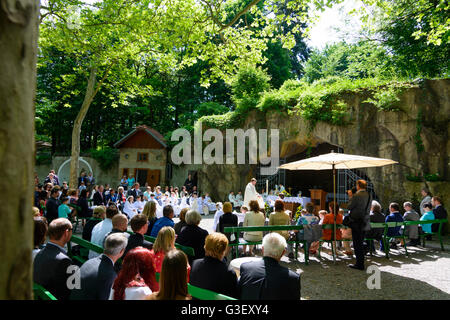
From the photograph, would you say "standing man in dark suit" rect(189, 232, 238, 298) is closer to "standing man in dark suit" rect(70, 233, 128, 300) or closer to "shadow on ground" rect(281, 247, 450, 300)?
"standing man in dark suit" rect(70, 233, 128, 300)

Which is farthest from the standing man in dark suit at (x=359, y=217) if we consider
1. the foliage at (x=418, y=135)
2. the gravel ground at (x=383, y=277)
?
the foliage at (x=418, y=135)

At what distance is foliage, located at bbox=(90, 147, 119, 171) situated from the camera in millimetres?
28281

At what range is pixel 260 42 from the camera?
33.3 ft

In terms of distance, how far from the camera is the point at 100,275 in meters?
2.79

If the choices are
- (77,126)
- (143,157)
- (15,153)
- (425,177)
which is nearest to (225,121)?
(77,126)

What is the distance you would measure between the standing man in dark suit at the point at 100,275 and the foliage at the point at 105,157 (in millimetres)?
27069

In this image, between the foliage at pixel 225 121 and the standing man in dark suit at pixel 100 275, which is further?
the foliage at pixel 225 121

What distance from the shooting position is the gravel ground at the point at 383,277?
471 cm

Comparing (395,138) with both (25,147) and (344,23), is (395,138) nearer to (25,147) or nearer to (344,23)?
(344,23)

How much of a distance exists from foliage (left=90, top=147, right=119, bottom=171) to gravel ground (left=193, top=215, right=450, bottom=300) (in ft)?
80.3

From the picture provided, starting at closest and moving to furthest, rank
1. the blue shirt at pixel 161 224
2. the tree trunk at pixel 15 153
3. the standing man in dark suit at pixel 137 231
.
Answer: the tree trunk at pixel 15 153 → the standing man in dark suit at pixel 137 231 → the blue shirt at pixel 161 224

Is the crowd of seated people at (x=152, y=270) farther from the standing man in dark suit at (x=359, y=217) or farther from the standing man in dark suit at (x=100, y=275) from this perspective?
the standing man in dark suit at (x=359, y=217)

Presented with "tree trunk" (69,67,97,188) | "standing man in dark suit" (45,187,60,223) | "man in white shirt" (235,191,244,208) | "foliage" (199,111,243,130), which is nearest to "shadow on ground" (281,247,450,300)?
"standing man in dark suit" (45,187,60,223)

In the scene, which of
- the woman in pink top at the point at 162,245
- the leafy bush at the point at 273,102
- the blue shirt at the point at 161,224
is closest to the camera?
the woman in pink top at the point at 162,245
